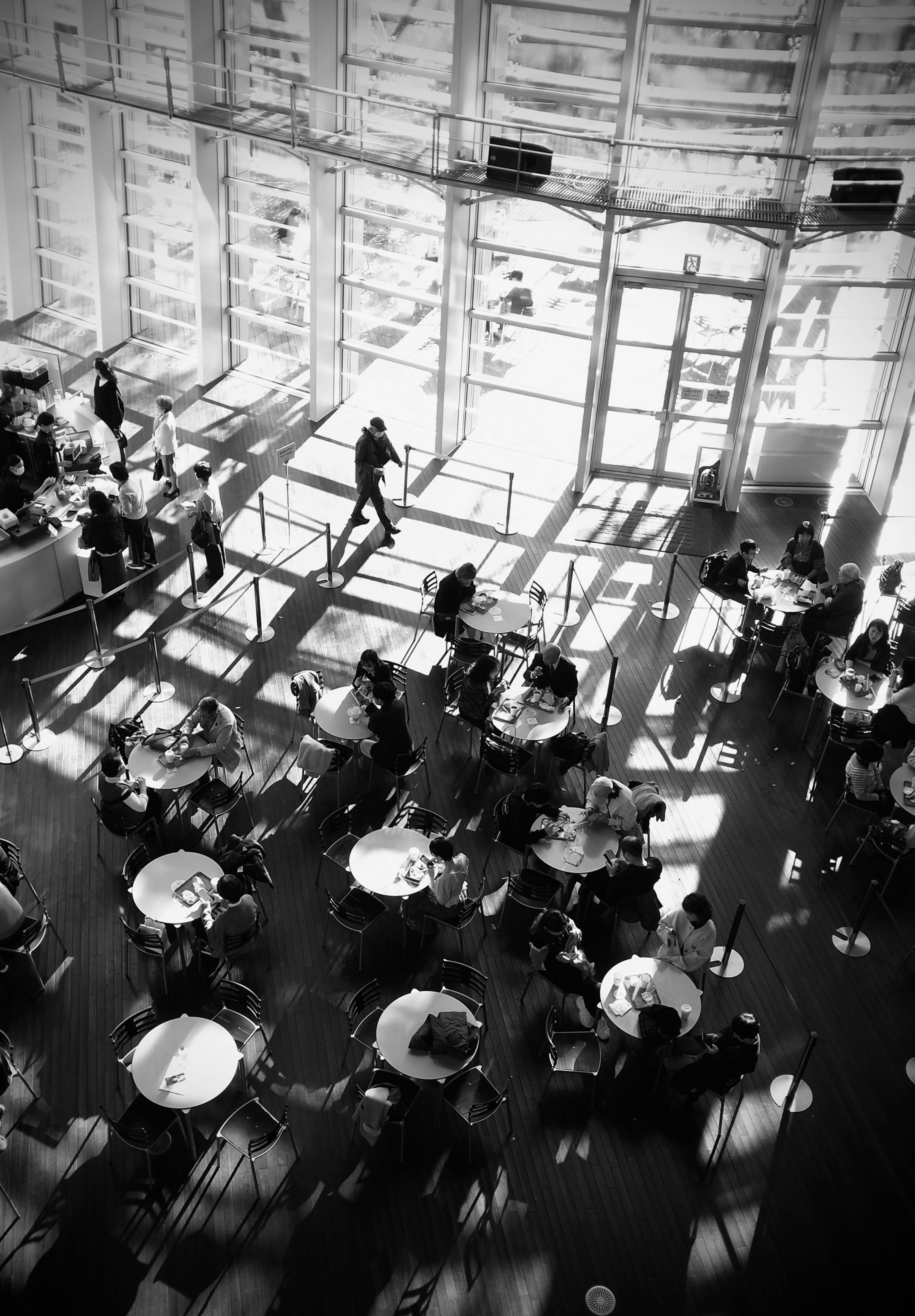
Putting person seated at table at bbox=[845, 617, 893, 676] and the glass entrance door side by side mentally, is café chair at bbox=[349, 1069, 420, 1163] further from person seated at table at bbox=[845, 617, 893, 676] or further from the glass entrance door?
the glass entrance door

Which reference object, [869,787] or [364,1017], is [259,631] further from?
[869,787]

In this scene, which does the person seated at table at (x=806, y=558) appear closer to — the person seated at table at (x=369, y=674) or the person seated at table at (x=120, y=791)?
the person seated at table at (x=369, y=674)

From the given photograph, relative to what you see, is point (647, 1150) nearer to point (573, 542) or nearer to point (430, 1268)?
point (430, 1268)

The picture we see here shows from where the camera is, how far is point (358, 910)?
31.8 ft

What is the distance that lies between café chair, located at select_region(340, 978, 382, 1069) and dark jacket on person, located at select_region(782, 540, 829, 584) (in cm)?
719

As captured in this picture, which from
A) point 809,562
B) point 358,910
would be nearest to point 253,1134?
point 358,910

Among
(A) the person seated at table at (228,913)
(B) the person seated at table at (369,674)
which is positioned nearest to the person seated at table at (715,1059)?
(A) the person seated at table at (228,913)

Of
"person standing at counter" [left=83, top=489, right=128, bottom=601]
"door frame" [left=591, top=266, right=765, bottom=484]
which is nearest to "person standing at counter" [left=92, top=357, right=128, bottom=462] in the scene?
"person standing at counter" [left=83, top=489, right=128, bottom=601]

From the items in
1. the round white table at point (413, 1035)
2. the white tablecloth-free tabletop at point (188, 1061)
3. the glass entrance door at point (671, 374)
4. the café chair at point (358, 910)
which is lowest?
the café chair at point (358, 910)

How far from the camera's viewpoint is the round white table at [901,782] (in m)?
10.9

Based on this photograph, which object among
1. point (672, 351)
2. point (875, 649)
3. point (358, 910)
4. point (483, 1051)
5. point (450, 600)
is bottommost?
point (483, 1051)

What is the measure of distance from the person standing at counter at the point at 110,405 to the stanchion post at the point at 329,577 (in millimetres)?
3881

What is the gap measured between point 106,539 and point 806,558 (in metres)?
8.30

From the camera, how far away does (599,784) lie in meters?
10.2
